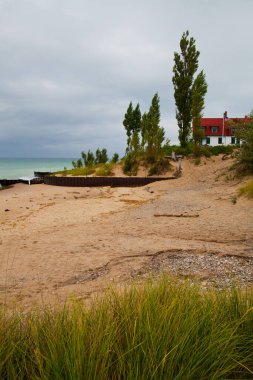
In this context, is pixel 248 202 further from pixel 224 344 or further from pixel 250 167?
pixel 224 344

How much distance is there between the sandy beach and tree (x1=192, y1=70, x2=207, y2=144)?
596 inches

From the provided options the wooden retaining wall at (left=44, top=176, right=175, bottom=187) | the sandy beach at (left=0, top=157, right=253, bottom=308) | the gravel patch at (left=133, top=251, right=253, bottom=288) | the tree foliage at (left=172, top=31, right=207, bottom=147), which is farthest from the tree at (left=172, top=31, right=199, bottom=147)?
the gravel patch at (left=133, top=251, right=253, bottom=288)

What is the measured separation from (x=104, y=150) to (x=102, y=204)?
24978 millimetres

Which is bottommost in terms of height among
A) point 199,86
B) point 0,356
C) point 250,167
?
point 0,356

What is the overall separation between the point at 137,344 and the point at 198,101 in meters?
26.5

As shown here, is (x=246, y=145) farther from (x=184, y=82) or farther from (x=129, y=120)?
(x=129, y=120)

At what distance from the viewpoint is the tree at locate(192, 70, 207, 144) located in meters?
26.4

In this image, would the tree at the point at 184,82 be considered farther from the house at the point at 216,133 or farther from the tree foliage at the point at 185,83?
the house at the point at 216,133

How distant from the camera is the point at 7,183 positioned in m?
31.2

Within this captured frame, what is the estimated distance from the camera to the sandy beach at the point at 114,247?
4605mm

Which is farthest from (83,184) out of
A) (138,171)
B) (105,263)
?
(105,263)

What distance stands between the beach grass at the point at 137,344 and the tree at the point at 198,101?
25.0 m

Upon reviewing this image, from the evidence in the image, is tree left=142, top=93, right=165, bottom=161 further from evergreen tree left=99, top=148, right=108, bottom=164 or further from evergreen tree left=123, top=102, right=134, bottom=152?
evergreen tree left=123, top=102, right=134, bottom=152

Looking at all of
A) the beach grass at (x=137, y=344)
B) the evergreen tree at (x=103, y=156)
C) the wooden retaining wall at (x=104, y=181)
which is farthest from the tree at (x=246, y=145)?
the evergreen tree at (x=103, y=156)
